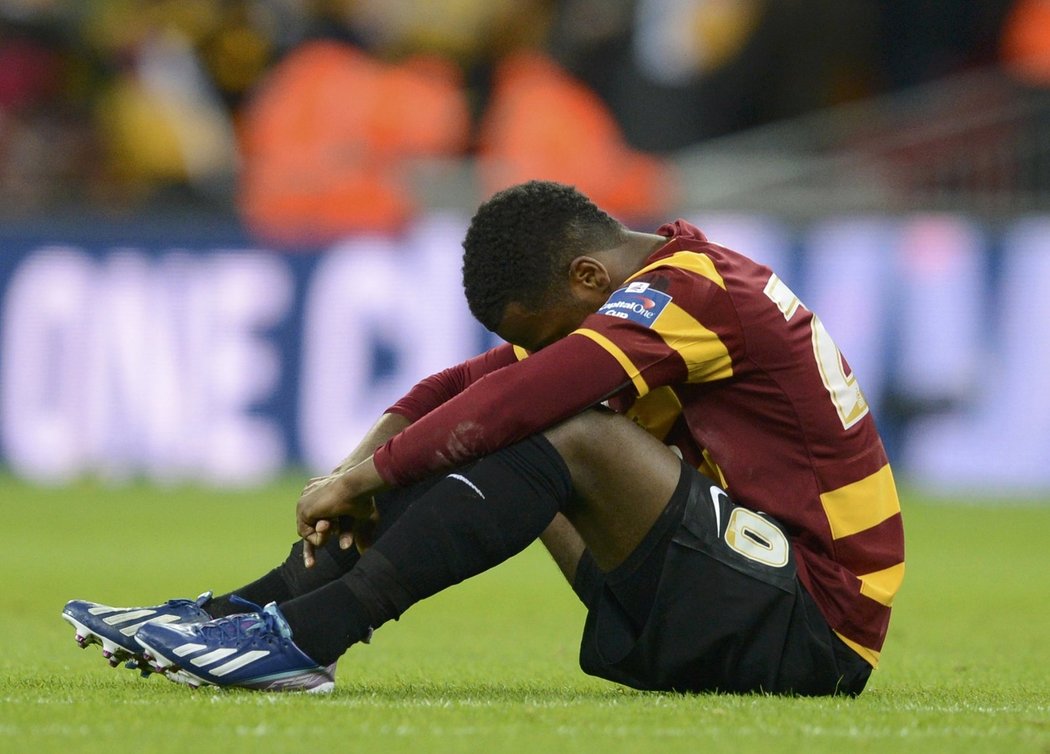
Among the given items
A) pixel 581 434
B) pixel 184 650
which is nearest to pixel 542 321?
pixel 581 434

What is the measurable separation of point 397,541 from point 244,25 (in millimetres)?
9903

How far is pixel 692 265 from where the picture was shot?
374 cm

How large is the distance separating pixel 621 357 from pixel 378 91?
8.77 m

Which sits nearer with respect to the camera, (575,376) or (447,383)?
(575,376)

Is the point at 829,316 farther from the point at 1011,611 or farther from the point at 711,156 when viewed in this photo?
the point at 1011,611

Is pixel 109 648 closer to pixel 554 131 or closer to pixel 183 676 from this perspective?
pixel 183 676

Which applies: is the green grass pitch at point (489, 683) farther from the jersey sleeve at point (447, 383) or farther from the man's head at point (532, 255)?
the man's head at point (532, 255)

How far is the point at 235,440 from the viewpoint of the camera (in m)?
10.7

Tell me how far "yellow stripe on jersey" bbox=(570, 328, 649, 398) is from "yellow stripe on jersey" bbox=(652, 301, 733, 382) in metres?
0.09

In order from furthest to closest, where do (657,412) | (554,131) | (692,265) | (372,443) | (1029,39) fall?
1. (1029,39)
2. (554,131)
3. (372,443)
4. (657,412)
5. (692,265)

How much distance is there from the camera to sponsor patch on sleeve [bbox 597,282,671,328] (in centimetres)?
360

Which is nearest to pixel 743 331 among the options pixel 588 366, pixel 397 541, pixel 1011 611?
pixel 588 366

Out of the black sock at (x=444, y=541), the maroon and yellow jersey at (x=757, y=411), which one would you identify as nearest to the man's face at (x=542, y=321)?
the maroon and yellow jersey at (x=757, y=411)

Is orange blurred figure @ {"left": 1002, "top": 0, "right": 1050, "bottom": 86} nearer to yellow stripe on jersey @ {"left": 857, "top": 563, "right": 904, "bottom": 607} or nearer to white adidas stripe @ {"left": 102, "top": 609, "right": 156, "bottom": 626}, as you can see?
yellow stripe on jersey @ {"left": 857, "top": 563, "right": 904, "bottom": 607}
